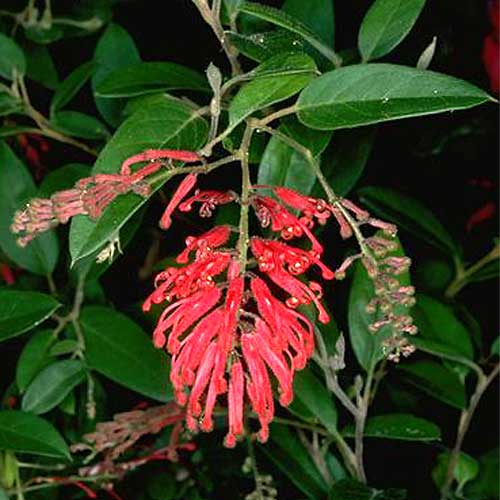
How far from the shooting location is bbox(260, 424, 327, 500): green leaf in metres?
1.06

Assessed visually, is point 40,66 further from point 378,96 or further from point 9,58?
point 378,96

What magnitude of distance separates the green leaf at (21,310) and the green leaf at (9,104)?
17 centimetres

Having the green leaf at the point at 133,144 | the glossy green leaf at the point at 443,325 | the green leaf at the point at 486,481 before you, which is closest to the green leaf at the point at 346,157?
the glossy green leaf at the point at 443,325

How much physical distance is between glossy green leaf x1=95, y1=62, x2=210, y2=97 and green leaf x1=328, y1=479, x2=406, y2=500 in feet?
1.26

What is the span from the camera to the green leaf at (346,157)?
104 cm

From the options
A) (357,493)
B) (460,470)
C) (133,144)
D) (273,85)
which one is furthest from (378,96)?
(460,470)

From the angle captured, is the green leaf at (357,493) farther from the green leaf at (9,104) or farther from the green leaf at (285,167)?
the green leaf at (9,104)

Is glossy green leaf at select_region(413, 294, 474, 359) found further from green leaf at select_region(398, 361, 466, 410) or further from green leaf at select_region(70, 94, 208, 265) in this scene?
green leaf at select_region(70, 94, 208, 265)

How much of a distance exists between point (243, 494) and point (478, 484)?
0.27m

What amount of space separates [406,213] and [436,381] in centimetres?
17

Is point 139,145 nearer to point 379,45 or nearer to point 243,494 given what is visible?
point 379,45

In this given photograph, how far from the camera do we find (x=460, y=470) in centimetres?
113

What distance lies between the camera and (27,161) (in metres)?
1.25

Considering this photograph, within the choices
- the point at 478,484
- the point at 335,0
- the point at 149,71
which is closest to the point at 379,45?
the point at 149,71
